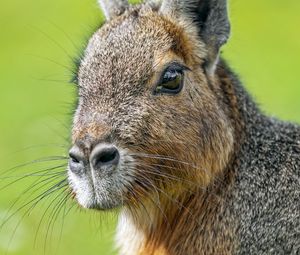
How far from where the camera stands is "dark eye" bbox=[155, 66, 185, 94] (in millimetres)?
8234

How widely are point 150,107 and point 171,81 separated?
11.4 inches

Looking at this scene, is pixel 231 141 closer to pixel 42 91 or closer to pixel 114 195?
pixel 114 195

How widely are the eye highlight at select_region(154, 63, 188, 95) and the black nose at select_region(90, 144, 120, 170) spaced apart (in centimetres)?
70

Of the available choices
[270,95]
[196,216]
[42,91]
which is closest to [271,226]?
[196,216]

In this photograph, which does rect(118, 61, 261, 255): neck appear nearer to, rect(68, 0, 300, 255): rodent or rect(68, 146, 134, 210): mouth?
rect(68, 0, 300, 255): rodent

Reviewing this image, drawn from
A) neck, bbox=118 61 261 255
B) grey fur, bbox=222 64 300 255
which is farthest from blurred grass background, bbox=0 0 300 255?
grey fur, bbox=222 64 300 255

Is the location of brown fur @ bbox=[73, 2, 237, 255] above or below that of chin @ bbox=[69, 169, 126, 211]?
above

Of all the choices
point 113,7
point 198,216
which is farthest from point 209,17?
point 198,216

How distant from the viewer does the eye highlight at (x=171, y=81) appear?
823 cm

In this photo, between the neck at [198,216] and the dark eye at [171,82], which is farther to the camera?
the neck at [198,216]

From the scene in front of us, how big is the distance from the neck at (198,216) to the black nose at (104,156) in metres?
0.70

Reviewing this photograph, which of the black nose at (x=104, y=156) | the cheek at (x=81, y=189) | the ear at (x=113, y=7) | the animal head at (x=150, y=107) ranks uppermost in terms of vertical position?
the ear at (x=113, y=7)

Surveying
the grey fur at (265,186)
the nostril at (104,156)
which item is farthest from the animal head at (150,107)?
the grey fur at (265,186)

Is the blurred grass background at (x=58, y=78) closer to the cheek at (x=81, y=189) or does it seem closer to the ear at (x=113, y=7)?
the ear at (x=113, y=7)
